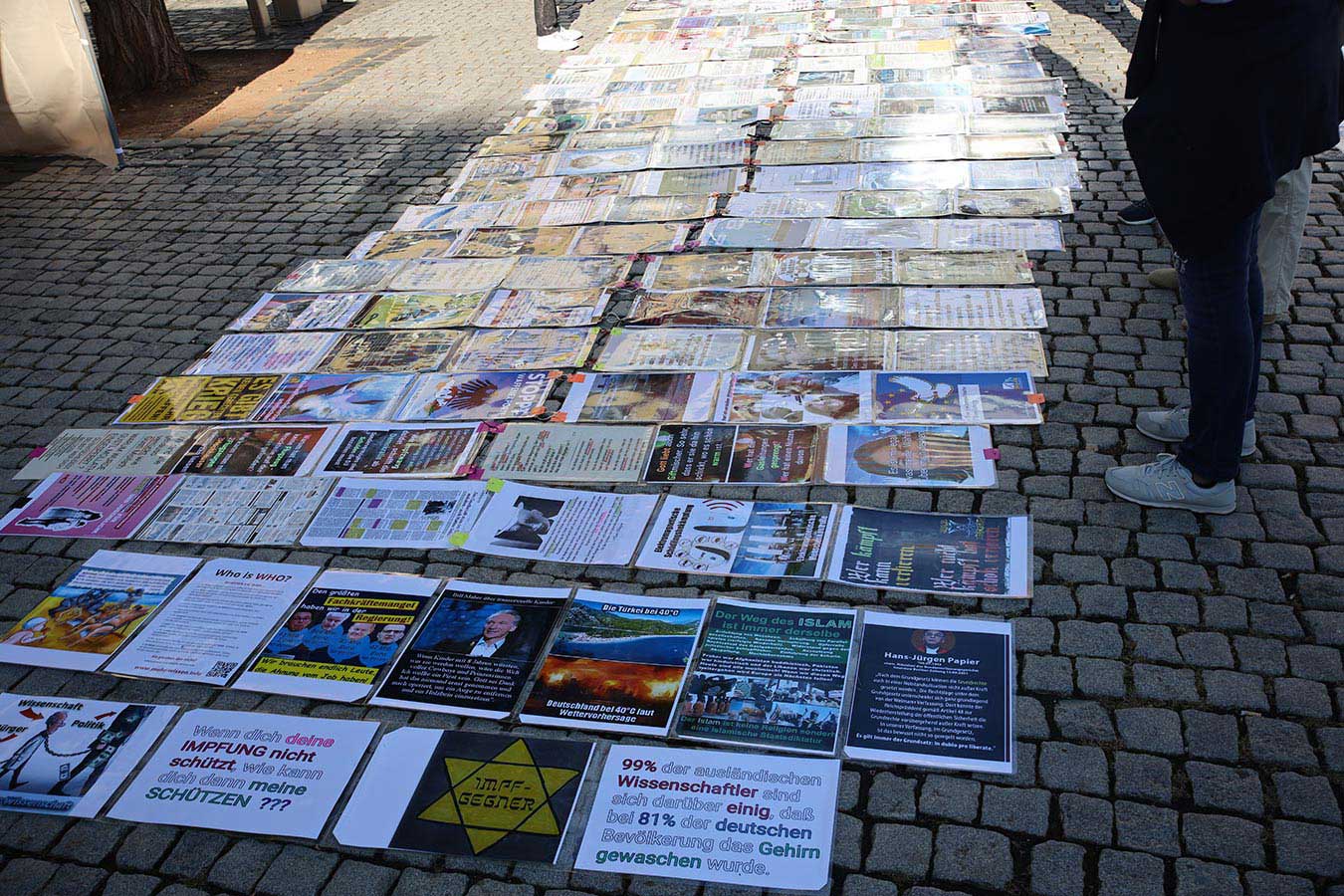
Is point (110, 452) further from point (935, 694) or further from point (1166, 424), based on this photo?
point (1166, 424)

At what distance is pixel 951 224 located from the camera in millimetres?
4770

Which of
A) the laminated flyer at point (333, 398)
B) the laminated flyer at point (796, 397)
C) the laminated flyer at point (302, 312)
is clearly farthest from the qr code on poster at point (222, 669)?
the laminated flyer at point (302, 312)

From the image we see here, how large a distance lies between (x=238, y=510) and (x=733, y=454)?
1625 millimetres

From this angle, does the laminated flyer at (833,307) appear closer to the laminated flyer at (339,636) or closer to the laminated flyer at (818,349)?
the laminated flyer at (818,349)

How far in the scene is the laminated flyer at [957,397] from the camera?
3537mm

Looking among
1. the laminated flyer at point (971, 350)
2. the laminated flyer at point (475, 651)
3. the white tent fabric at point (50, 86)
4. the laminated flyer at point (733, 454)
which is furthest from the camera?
the white tent fabric at point (50, 86)

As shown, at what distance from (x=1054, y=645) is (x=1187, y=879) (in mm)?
680

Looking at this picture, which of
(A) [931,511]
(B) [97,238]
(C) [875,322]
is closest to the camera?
(A) [931,511]

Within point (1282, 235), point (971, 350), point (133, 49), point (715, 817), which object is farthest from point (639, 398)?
point (133, 49)

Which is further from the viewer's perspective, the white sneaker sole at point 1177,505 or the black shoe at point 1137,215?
the black shoe at point 1137,215

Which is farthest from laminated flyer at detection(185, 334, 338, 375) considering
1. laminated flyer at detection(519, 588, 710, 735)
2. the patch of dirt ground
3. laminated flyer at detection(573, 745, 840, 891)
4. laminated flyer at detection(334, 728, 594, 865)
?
the patch of dirt ground

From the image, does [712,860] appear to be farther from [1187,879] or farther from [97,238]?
[97,238]

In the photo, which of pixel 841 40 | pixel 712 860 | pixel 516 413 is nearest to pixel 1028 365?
pixel 516 413

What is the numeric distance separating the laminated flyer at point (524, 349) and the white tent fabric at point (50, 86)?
12.6 feet
